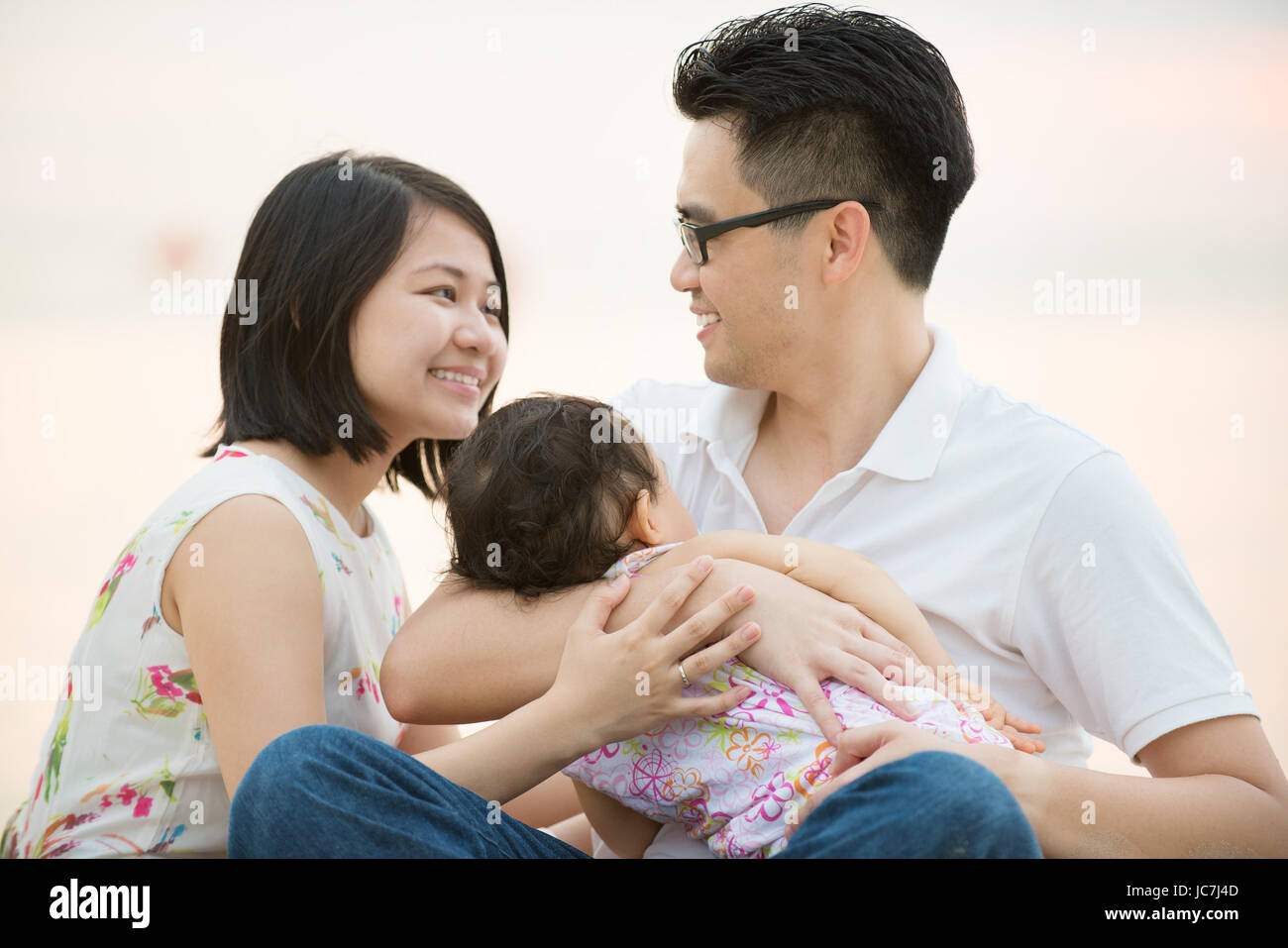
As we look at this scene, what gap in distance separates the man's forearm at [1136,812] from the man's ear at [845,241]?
2.79ft

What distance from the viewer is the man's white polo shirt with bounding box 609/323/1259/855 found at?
1550mm

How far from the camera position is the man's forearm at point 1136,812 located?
1.39m

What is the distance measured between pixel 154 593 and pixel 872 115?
137 centimetres

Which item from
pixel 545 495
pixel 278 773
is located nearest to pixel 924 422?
pixel 545 495

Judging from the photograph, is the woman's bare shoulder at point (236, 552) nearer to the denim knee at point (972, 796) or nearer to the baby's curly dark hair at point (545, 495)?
the baby's curly dark hair at point (545, 495)

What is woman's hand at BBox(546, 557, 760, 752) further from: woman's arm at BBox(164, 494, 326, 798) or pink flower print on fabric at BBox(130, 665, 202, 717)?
pink flower print on fabric at BBox(130, 665, 202, 717)

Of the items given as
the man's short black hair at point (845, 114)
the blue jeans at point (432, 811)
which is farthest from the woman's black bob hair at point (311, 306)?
the blue jeans at point (432, 811)

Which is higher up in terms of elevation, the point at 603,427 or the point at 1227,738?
the point at 603,427

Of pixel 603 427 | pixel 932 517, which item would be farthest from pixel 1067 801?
pixel 603 427

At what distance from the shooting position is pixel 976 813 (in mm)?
1204

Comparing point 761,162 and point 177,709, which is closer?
point 177,709

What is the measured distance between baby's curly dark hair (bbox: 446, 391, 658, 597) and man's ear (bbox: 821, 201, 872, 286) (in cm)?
48

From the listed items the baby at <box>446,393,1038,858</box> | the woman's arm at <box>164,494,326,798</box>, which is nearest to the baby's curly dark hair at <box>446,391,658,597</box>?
the baby at <box>446,393,1038,858</box>

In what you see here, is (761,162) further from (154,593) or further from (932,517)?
(154,593)
